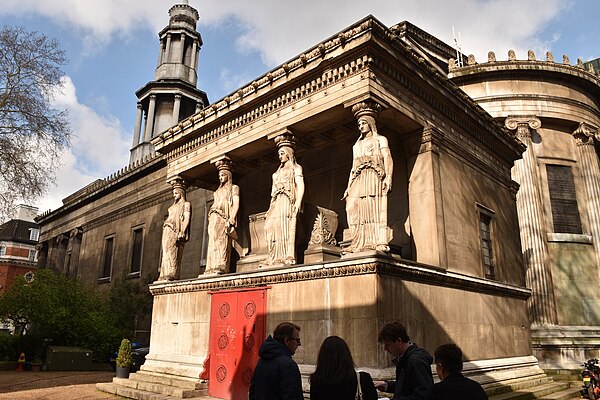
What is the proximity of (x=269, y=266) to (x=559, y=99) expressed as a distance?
20.5m

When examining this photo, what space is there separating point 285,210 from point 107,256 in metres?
26.2

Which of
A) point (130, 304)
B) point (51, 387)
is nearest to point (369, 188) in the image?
point (51, 387)

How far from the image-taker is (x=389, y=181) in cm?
1013

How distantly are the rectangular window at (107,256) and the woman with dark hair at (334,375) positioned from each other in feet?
105

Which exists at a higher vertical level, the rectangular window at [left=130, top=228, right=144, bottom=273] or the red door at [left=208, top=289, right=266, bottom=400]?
the rectangular window at [left=130, top=228, right=144, bottom=273]

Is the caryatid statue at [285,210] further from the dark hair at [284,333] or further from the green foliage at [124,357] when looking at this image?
the green foliage at [124,357]

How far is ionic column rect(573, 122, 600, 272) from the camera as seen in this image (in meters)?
22.9

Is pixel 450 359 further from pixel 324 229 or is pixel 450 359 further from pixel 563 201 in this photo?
pixel 563 201

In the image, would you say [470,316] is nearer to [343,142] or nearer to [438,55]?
[343,142]

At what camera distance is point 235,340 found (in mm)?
11758

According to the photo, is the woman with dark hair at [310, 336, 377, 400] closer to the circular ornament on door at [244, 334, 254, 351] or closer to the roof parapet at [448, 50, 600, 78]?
the circular ornament on door at [244, 334, 254, 351]

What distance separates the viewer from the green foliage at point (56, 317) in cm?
2286

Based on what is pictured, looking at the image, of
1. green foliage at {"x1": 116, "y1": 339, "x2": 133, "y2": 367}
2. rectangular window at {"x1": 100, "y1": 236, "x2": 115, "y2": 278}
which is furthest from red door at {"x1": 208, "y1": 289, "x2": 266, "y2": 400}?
rectangular window at {"x1": 100, "y1": 236, "x2": 115, "y2": 278}

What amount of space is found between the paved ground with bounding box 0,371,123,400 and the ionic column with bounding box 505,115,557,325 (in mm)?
18262
